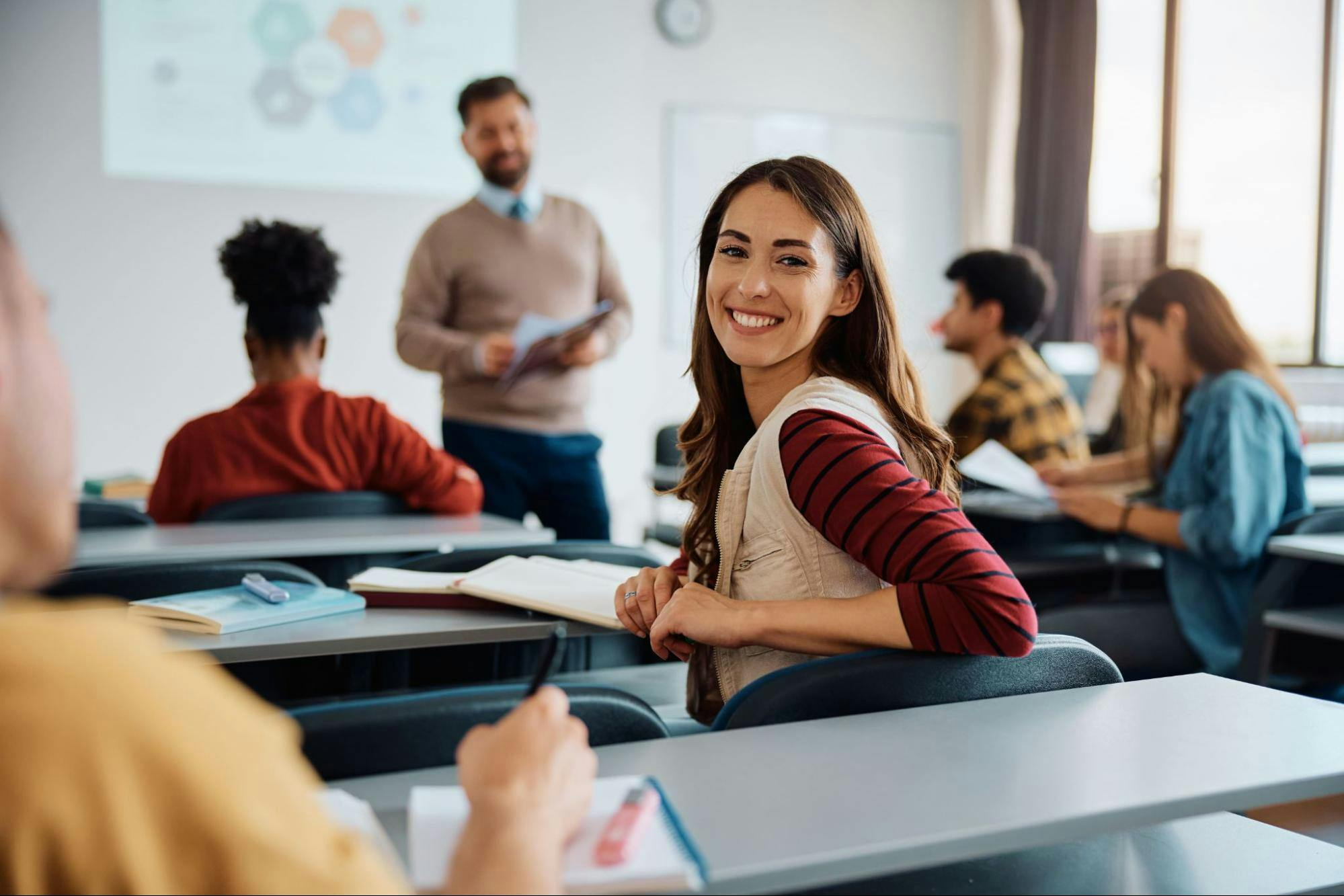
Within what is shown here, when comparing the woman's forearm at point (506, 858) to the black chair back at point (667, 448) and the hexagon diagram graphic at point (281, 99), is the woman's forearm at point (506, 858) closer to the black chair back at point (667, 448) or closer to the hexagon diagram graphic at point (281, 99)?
the black chair back at point (667, 448)

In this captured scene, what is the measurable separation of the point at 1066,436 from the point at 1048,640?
8.11 feet

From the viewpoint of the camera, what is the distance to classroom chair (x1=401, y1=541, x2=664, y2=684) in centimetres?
210

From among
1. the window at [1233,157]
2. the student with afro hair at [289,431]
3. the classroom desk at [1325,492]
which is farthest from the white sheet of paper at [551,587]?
the window at [1233,157]

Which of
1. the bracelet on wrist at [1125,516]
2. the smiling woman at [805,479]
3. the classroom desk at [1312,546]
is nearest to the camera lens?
the smiling woman at [805,479]

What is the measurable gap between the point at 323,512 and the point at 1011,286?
7.16 feet

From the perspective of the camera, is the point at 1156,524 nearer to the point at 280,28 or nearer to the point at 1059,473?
the point at 1059,473

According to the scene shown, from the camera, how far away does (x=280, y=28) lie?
219 inches

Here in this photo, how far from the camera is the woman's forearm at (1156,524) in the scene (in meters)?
2.92

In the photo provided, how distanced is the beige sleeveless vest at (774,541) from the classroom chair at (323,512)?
3.80 ft

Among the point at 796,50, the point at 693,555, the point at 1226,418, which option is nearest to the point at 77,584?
the point at 693,555

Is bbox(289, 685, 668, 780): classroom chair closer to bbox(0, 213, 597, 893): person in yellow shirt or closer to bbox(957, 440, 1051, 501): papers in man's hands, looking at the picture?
bbox(0, 213, 597, 893): person in yellow shirt

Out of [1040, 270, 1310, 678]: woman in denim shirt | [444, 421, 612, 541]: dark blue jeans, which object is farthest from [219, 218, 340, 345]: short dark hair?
[1040, 270, 1310, 678]: woman in denim shirt

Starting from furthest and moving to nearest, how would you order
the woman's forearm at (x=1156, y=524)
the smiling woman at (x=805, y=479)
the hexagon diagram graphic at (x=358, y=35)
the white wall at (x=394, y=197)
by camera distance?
1. the hexagon diagram graphic at (x=358, y=35)
2. the white wall at (x=394, y=197)
3. the woman's forearm at (x=1156, y=524)
4. the smiling woman at (x=805, y=479)

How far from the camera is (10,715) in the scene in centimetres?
53
